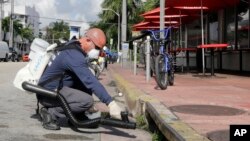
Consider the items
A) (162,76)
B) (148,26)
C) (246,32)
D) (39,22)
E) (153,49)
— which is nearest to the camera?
(162,76)

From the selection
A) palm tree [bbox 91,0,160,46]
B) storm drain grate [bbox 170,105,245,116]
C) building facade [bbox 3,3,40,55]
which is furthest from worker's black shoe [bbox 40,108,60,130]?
building facade [bbox 3,3,40,55]

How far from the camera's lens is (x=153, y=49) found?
40.2 ft

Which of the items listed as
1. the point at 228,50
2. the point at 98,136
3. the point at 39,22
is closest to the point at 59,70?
the point at 98,136

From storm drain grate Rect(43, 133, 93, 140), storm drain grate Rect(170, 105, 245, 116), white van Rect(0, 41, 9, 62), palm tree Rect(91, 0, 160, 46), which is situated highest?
palm tree Rect(91, 0, 160, 46)

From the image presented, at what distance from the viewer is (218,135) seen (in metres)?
5.39

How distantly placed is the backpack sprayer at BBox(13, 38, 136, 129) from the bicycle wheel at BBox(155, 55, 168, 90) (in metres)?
3.12

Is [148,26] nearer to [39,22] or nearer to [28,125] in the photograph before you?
[28,125]

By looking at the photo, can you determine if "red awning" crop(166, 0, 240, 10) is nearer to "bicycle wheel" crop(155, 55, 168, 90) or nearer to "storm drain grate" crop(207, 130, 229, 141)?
"bicycle wheel" crop(155, 55, 168, 90)

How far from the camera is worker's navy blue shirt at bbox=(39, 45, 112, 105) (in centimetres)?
630

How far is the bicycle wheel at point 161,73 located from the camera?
1027 centimetres

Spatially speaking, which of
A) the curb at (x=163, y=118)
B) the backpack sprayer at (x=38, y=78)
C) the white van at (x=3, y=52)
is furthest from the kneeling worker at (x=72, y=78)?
the white van at (x=3, y=52)

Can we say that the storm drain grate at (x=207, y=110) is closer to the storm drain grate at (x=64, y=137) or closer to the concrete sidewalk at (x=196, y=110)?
the concrete sidewalk at (x=196, y=110)

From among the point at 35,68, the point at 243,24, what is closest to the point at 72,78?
the point at 35,68

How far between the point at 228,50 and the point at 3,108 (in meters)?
11.1
